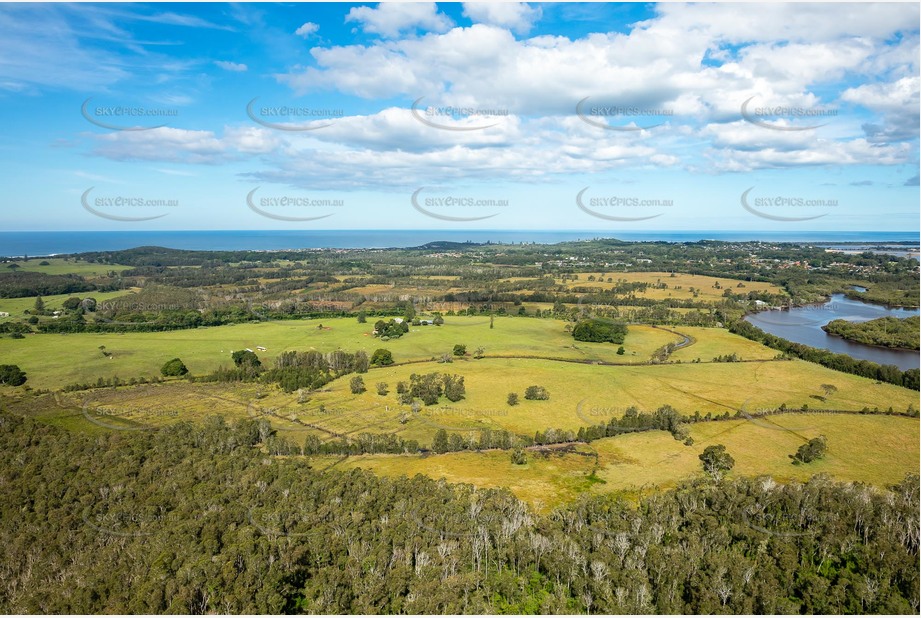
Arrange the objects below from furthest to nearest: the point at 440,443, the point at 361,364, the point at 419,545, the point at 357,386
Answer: the point at 361,364 < the point at 357,386 < the point at 440,443 < the point at 419,545

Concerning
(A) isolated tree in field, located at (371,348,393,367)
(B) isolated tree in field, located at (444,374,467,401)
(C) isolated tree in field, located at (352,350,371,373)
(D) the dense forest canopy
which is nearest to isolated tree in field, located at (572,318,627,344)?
(B) isolated tree in field, located at (444,374,467,401)

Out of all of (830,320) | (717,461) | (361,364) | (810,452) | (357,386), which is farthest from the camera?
(830,320)

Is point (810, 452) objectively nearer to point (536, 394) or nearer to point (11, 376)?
point (536, 394)

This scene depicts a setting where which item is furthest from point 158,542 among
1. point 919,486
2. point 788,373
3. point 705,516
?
point 788,373

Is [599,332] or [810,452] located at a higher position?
[599,332]

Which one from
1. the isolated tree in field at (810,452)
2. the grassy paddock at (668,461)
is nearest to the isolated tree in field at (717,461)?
the grassy paddock at (668,461)

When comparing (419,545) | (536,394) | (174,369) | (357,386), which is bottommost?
(419,545)

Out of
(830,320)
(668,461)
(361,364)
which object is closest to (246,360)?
(361,364)
